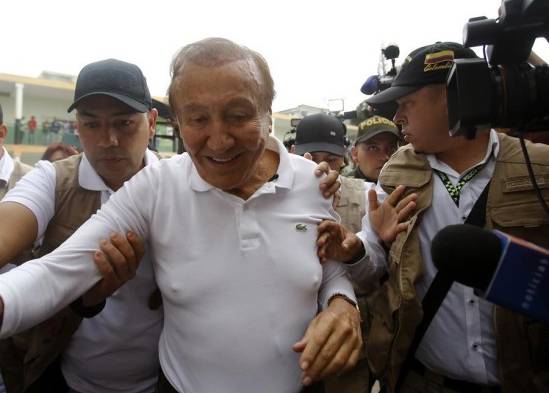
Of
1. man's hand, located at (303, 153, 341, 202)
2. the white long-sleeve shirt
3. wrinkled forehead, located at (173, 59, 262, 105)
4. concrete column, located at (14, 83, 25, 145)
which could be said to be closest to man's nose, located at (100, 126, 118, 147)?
wrinkled forehead, located at (173, 59, 262, 105)

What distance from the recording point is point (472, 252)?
0.81m

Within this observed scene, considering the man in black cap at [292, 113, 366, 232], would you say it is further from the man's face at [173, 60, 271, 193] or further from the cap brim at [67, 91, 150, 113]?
the man's face at [173, 60, 271, 193]

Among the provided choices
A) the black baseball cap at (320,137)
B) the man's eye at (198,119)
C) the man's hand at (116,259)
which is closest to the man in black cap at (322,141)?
the black baseball cap at (320,137)

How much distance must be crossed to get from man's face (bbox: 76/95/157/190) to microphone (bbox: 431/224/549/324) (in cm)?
150

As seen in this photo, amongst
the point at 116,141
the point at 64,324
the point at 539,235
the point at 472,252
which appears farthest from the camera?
the point at 116,141

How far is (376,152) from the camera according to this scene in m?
3.40

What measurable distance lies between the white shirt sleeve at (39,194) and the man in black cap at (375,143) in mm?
2313

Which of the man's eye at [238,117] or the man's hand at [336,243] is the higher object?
the man's eye at [238,117]

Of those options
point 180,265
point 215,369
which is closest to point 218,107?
point 180,265

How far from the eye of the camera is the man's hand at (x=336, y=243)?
1.44m

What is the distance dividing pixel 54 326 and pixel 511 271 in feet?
5.35

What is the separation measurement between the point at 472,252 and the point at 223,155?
81 cm

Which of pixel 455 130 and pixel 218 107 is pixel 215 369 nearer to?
pixel 218 107

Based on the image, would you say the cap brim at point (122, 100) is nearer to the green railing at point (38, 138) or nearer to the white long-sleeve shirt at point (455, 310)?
the white long-sleeve shirt at point (455, 310)
